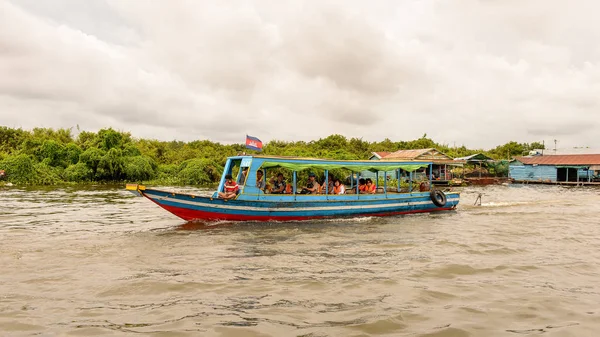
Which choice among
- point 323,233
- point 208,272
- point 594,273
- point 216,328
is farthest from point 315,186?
point 216,328

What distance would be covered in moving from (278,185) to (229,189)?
81.4 inches

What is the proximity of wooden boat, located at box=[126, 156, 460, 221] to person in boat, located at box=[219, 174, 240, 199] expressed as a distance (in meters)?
0.12

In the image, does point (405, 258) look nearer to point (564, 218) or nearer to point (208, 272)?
point (208, 272)

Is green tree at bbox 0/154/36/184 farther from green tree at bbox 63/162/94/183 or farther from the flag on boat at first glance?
the flag on boat

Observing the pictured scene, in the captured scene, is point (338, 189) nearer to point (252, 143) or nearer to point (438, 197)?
point (252, 143)

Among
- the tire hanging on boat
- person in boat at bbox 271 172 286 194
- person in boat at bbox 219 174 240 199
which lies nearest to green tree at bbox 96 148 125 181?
person in boat at bbox 271 172 286 194

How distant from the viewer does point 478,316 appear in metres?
5.30

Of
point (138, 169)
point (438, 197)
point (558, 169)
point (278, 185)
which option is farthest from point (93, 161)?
point (558, 169)

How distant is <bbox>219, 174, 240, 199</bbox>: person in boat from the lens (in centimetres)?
1222

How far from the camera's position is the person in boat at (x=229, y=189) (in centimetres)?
1222

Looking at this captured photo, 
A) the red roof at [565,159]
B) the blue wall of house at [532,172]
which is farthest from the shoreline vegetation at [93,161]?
the red roof at [565,159]

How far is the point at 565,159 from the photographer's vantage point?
131 feet

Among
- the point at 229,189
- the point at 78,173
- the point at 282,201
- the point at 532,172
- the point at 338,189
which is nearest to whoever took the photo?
the point at 229,189

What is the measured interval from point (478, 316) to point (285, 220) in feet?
27.5
